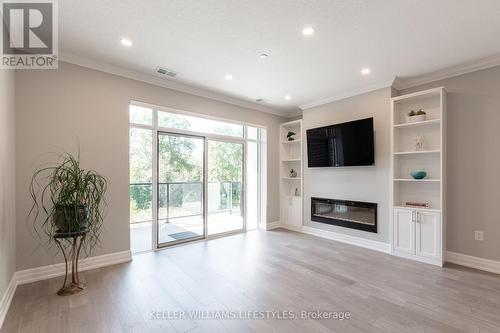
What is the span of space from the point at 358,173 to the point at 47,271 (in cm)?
486

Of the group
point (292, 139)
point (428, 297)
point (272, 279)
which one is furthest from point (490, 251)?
point (292, 139)

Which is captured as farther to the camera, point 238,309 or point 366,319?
point 238,309

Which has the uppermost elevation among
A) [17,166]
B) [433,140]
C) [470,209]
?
[433,140]

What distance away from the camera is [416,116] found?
3.63 metres

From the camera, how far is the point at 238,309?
2.27 meters

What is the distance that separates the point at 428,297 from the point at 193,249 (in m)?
3.24

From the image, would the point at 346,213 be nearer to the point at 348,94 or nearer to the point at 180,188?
the point at 348,94

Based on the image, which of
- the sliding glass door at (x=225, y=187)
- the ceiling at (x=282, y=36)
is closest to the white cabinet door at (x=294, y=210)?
the sliding glass door at (x=225, y=187)

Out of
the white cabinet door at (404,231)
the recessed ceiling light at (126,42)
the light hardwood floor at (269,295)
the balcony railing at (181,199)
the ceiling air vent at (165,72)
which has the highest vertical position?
the recessed ceiling light at (126,42)

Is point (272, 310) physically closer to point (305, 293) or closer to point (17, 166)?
point (305, 293)

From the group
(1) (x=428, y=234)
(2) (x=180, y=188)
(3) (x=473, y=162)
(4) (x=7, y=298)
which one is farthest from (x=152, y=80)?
(3) (x=473, y=162)

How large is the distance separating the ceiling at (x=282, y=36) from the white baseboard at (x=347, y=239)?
2.73m

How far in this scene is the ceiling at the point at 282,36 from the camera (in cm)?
217

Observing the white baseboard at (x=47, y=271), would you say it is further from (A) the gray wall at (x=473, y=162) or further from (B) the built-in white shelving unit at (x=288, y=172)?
(A) the gray wall at (x=473, y=162)
